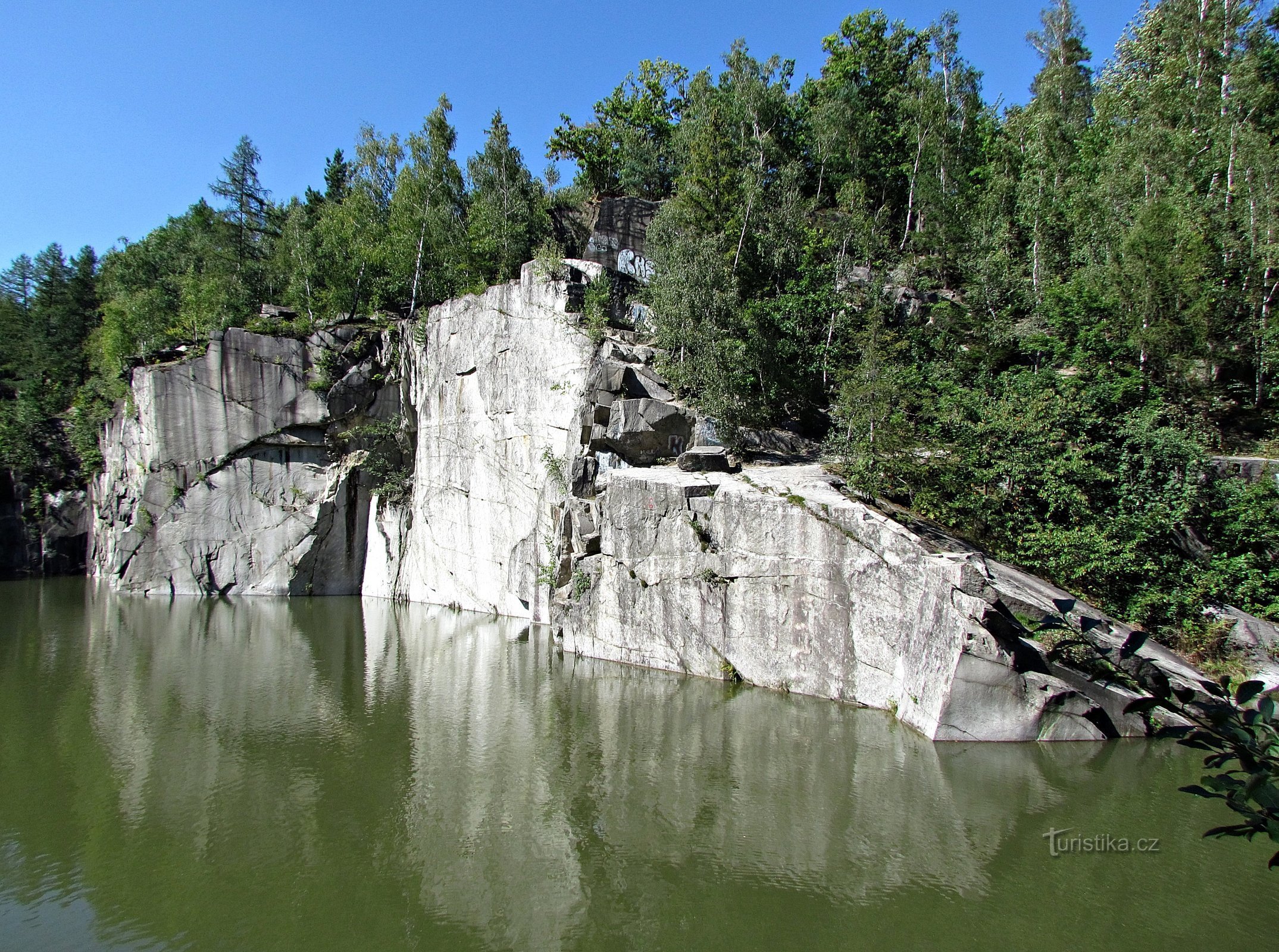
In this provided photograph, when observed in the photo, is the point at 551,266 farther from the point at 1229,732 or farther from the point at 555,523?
the point at 1229,732

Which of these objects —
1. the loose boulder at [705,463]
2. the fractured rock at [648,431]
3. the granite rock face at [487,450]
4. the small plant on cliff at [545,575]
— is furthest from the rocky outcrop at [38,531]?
the loose boulder at [705,463]

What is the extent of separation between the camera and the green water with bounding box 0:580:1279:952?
827cm

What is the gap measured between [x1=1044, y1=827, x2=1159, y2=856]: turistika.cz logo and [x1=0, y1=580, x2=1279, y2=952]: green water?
140mm

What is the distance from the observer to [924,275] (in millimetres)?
31172

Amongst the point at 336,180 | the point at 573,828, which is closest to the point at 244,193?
the point at 336,180

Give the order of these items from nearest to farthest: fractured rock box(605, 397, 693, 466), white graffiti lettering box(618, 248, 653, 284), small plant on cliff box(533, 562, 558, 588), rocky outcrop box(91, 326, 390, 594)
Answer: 1. fractured rock box(605, 397, 693, 466)
2. small plant on cliff box(533, 562, 558, 588)
3. white graffiti lettering box(618, 248, 653, 284)
4. rocky outcrop box(91, 326, 390, 594)

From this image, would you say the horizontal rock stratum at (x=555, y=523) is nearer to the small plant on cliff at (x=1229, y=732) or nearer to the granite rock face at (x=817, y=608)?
the granite rock face at (x=817, y=608)

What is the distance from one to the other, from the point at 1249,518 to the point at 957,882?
12528 mm

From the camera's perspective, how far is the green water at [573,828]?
827 centimetres

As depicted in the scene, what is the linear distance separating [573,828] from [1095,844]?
23.9 feet

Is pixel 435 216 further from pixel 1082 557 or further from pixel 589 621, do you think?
pixel 1082 557

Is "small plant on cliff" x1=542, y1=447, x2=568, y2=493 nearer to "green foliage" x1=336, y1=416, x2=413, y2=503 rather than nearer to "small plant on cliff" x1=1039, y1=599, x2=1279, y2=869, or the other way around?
"green foliage" x1=336, y1=416, x2=413, y2=503

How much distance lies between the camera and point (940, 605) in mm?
13789

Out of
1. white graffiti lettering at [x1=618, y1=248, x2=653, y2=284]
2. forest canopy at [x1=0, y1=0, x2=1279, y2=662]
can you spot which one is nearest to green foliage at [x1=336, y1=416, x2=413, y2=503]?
forest canopy at [x1=0, y1=0, x2=1279, y2=662]
